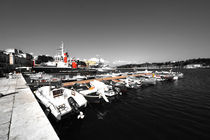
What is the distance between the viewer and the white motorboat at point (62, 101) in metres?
7.32

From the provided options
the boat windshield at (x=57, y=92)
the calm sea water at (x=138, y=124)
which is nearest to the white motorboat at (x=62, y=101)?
the boat windshield at (x=57, y=92)

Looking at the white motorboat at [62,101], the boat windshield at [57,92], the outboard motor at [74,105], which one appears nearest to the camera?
the white motorboat at [62,101]

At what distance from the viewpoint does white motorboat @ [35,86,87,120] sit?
7.32 meters

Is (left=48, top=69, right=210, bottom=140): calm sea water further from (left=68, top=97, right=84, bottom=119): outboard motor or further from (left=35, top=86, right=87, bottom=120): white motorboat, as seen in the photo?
(left=35, top=86, right=87, bottom=120): white motorboat

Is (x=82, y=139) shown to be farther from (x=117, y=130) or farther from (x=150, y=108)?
(x=150, y=108)

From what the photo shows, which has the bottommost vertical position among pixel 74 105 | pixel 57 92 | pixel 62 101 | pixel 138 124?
pixel 138 124

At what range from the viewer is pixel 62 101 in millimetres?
8555

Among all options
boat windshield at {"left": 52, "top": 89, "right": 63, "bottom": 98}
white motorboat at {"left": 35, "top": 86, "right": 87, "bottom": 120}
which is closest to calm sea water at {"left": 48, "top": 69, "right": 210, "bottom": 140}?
white motorboat at {"left": 35, "top": 86, "right": 87, "bottom": 120}

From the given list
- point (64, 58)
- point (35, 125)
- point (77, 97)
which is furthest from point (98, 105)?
point (64, 58)

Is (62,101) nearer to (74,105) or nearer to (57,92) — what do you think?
(57,92)

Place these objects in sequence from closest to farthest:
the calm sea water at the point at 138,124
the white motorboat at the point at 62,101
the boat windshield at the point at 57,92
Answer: the calm sea water at the point at 138,124 → the white motorboat at the point at 62,101 → the boat windshield at the point at 57,92

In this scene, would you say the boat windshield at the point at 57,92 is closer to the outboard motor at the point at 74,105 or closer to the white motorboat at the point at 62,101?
the white motorboat at the point at 62,101

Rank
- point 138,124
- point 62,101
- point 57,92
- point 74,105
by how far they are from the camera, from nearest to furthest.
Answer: point 138,124, point 74,105, point 62,101, point 57,92

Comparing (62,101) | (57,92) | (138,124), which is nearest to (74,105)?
(62,101)
